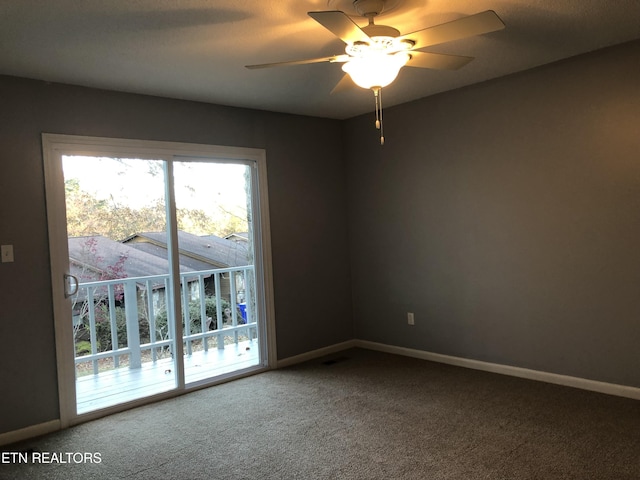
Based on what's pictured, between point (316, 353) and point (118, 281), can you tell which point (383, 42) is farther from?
point (316, 353)

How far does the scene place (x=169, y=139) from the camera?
3836 millimetres

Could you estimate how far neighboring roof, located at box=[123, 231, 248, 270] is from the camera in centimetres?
391

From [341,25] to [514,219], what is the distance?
238 cm

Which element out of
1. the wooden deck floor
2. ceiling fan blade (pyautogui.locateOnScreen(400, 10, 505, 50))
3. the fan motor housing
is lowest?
the wooden deck floor

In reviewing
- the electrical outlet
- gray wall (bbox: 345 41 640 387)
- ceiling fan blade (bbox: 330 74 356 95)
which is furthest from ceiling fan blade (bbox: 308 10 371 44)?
Answer: the electrical outlet

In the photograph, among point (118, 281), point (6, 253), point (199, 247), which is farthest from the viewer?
point (199, 247)

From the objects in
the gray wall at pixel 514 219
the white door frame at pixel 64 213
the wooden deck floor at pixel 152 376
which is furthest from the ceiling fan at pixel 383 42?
the wooden deck floor at pixel 152 376

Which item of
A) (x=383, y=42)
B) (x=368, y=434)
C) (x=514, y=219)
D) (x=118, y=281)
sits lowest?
(x=368, y=434)

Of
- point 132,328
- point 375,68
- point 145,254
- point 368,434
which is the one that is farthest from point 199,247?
point 375,68

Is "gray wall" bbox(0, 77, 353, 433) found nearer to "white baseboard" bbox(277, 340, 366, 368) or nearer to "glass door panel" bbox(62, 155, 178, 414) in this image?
"white baseboard" bbox(277, 340, 366, 368)

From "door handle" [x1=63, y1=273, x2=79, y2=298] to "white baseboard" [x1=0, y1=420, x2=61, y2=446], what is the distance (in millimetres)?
836

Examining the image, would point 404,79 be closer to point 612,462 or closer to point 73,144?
point 73,144

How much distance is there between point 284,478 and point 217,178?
2553mm

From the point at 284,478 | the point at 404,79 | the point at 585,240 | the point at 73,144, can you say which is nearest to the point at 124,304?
the point at 73,144
